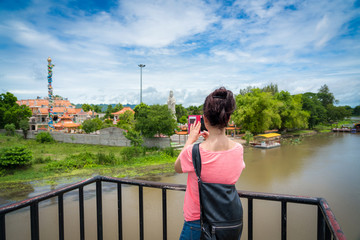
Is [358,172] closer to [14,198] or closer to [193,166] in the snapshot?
[193,166]

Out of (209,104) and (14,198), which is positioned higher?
(209,104)

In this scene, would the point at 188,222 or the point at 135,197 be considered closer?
the point at 188,222

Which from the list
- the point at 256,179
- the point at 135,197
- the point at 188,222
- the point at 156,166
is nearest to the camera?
the point at 188,222

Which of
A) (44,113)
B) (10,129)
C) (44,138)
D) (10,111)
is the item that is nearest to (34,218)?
(44,138)

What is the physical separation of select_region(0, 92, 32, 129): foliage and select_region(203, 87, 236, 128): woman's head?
98.1 ft

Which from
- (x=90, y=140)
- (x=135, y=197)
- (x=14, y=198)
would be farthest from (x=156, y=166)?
(x=90, y=140)

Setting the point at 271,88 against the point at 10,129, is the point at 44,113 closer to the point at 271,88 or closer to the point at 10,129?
the point at 10,129

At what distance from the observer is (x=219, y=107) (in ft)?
3.59

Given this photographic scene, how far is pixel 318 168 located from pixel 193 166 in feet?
45.0

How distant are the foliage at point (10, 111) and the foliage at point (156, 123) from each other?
18109 millimetres

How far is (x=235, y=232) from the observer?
41.6 inches

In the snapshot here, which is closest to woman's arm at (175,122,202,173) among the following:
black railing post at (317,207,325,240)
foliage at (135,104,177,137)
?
black railing post at (317,207,325,240)

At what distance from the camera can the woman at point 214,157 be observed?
3.51 ft

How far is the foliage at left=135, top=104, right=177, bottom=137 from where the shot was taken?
14.8 metres
